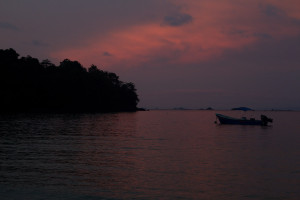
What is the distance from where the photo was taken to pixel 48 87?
135875 mm

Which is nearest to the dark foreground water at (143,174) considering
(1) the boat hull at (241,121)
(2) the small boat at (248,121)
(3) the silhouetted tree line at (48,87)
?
(2) the small boat at (248,121)

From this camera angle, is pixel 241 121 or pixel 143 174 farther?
pixel 241 121

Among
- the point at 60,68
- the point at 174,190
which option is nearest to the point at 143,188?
the point at 174,190

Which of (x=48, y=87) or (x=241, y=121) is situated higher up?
(x=48, y=87)

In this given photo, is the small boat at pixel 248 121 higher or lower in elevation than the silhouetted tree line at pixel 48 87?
lower

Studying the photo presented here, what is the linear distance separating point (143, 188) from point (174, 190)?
1.55 meters

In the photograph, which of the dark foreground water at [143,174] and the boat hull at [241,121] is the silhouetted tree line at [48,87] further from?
the dark foreground water at [143,174]

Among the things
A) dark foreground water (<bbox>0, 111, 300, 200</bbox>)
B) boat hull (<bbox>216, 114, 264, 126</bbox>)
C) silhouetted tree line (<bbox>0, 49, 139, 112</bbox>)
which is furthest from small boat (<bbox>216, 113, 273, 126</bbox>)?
silhouetted tree line (<bbox>0, 49, 139, 112</bbox>)

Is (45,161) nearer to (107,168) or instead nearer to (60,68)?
(107,168)

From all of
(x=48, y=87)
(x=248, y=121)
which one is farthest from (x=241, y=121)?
(x=48, y=87)

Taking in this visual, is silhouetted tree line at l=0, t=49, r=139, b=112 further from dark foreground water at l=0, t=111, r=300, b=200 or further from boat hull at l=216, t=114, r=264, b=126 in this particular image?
dark foreground water at l=0, t=111, r=300, b=200

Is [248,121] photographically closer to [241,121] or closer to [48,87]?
[241,121]

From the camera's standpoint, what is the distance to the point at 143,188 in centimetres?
1562

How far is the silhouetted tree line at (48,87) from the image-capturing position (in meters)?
117
